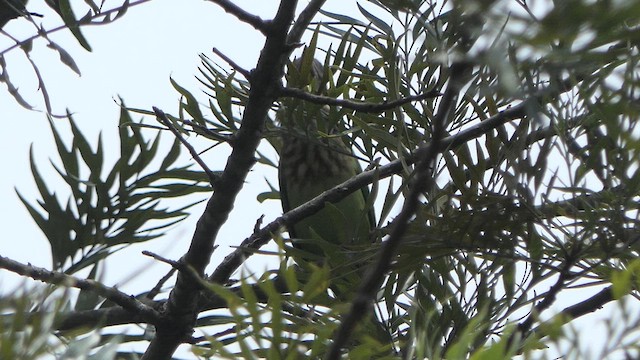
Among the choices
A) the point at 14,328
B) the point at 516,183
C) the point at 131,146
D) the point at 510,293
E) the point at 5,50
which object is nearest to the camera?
the point at 14,328

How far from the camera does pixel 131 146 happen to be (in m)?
1.71

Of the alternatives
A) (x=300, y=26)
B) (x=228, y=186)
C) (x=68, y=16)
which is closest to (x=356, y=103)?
(x=300, y=26)

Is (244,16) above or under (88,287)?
above

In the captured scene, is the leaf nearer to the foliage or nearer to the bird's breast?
the foliage

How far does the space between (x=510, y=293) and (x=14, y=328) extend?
59cm

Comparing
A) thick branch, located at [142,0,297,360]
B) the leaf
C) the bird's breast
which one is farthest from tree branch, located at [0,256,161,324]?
the bird's breast

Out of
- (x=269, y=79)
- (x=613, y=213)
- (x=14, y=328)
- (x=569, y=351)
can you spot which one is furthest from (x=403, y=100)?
(x=14, y=328)

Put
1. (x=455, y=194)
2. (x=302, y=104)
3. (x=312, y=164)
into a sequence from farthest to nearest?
(x=312, y=164)
(x=302, y=104)
(x=455, y=194)

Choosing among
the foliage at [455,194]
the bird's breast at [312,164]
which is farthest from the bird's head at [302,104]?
the bird's breast at [312,164]

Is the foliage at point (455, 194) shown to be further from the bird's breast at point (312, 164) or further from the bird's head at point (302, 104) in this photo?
the bird's breast at point (312, 164)

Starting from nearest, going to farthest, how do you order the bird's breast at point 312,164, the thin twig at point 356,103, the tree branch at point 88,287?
the thin twig at point 356,103, the tree branch at point 88,287, the bird's breast at point 312,164

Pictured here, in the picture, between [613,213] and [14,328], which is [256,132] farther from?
[14,328]

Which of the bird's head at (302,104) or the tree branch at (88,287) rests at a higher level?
the bird's head at (302,104)

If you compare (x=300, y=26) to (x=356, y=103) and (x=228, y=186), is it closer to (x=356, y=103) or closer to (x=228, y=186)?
(x=356, y=103)
